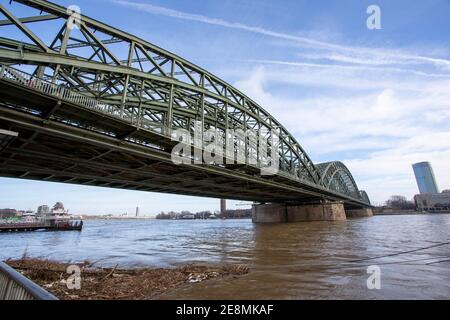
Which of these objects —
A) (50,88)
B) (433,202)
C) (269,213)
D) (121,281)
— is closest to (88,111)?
(50,88)

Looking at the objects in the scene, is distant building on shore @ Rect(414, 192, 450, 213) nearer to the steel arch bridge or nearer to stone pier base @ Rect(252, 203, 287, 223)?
stone pier base @ Rect(252, 203, 287, 223)

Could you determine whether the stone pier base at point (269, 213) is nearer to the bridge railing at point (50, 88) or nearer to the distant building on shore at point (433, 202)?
the bridge railing at point (50, 88)

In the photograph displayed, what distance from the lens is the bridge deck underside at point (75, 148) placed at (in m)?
16.3

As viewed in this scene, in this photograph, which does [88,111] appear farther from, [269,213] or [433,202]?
[433,202]

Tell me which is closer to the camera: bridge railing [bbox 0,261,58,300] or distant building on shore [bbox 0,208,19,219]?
bridge railing [bbox 0,261,58,300]

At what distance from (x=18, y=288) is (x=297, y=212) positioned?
74176 millimetres

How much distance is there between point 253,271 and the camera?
34.4 ft

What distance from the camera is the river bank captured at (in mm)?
7275

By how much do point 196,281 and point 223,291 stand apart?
5.11ft

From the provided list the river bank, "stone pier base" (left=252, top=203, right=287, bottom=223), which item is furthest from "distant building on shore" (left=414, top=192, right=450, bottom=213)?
the river bank

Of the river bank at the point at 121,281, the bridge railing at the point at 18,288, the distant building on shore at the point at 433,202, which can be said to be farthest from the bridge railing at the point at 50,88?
the distant building on shore at the point at 433,202

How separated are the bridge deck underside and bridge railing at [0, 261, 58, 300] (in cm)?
1500

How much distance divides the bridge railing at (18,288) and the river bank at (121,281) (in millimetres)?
3654
